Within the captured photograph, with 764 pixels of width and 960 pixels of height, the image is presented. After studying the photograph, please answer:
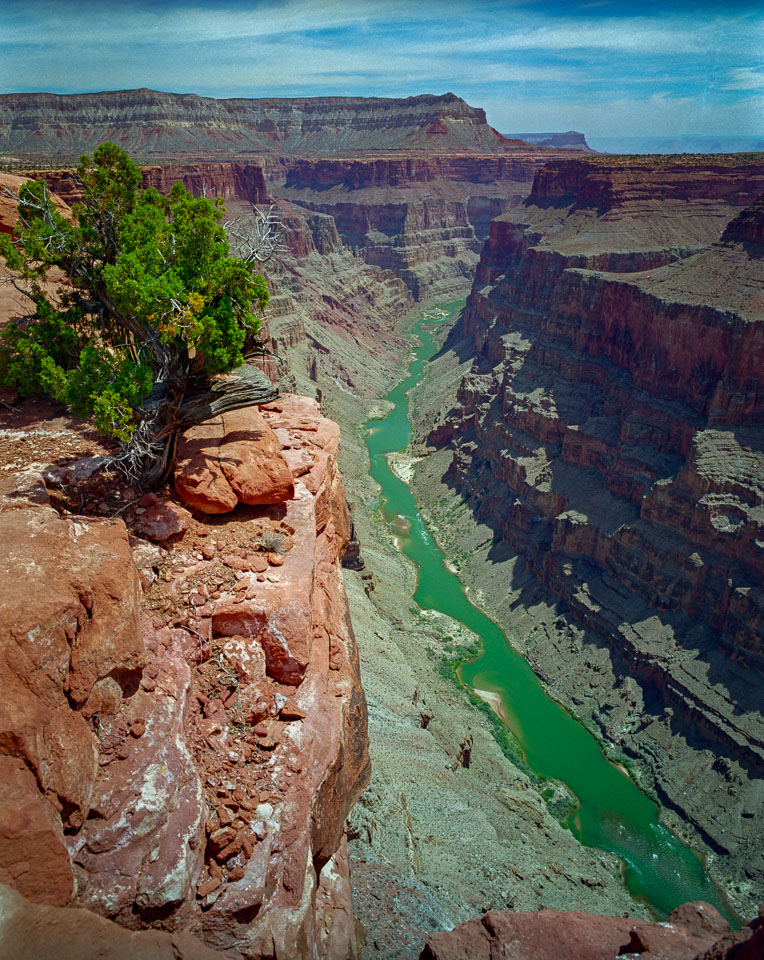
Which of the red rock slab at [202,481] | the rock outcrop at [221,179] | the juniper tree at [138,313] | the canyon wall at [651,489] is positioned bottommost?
the canyon wall at [651,489]

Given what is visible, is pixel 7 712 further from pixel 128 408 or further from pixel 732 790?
pixel 732 790

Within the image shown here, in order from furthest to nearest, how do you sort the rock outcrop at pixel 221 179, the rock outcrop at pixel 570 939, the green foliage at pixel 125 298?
the rock outcrop at pixel 221 179 < the green foliage at pixel 125 298 < the rock outcrop at pixel 570 939

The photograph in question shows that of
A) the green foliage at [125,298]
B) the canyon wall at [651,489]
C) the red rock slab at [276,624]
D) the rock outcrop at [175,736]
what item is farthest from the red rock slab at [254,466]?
the canyon wall at [651,489]

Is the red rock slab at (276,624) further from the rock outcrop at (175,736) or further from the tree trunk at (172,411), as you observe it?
the tree trunk at (172,411)

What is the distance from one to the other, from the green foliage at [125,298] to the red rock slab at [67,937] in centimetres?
972

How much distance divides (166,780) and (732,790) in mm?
34292

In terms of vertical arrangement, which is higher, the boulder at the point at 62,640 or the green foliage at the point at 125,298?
the green foliage at the point at 125,298

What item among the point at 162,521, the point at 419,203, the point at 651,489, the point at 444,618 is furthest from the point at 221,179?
the point at 162,521

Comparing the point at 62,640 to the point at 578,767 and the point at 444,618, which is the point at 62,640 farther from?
the point at 444,618

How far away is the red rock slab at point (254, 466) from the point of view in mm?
18906

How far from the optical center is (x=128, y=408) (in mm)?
16344

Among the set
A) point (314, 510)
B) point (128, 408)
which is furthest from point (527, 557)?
point (128, 408)

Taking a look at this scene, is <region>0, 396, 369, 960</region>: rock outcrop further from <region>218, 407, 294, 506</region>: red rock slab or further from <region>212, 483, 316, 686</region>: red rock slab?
<region>218, 407, 294, 506</region>: red rock slab

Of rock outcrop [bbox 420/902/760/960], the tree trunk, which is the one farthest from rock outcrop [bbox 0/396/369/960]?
rock outcrop [bbox 420/902/760/960]
